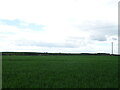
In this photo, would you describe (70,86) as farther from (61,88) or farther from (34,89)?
(34,89)

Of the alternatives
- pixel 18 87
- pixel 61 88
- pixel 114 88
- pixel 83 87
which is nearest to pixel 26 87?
pixel 18 87

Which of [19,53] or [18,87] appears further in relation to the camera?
[19,53]

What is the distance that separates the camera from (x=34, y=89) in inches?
291

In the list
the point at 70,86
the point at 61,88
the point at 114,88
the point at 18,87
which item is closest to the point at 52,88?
the point at 61,88

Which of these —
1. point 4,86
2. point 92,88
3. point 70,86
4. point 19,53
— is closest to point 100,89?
point 92,88

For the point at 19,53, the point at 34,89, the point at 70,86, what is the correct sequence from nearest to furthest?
1. the point at 34,89
2. the point at 70,86
3. the point at 19,53

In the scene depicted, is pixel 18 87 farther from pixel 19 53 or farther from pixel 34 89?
pixel 19 53

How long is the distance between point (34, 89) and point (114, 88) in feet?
10.6

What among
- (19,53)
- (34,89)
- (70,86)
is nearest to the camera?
(34,89)

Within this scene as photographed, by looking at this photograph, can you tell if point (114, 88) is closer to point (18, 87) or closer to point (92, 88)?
point (92, 88)

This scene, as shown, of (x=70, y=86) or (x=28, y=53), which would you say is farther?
(x=28, y=53)

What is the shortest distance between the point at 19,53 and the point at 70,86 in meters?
81.2

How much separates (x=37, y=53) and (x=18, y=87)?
272 ft

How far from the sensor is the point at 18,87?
761cm
